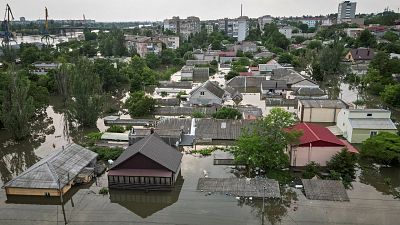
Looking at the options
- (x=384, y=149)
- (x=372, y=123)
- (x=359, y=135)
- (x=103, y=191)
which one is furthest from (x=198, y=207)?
(x=372, y=123)

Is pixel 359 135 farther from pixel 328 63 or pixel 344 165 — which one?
pixel 328 63

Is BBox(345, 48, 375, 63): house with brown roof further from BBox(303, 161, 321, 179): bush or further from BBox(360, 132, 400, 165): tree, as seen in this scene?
BBox(303, 161, 321, 179): bush

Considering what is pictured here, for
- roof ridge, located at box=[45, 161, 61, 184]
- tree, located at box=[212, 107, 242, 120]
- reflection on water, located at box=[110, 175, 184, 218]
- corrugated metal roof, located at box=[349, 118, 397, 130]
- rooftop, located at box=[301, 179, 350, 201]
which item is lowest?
reflection on water, located at box=[110, 175, 184, 218]

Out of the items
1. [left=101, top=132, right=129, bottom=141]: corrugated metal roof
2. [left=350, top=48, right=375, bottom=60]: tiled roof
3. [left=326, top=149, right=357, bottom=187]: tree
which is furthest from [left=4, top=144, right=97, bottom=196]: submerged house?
[left=350, top=48, right=375, bottom=60]: tiled roof

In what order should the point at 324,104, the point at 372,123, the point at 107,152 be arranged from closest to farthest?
1. the point at 107,152
2. the point at 372,123
3. the point at 324,104

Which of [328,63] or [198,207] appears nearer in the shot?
[198,207]

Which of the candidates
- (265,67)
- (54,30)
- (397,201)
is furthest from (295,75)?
(54,30)

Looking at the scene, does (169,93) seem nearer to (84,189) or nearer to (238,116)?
(238,116)

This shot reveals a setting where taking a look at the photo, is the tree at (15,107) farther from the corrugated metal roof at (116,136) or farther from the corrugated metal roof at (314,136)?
the corrugated metal roof at (314,136)
